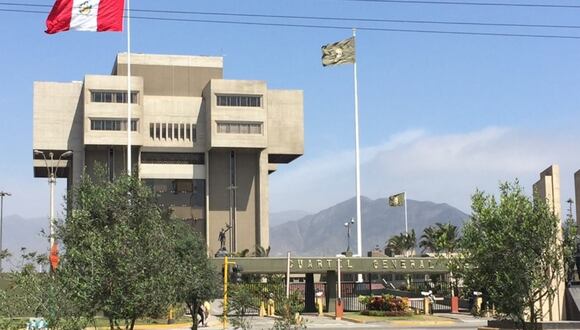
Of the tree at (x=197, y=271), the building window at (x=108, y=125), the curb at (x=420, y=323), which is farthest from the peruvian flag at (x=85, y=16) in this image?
the building window at (x=108, y=125)

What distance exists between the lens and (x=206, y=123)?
4363 inches

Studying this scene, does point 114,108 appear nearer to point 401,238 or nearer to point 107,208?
point 401,238

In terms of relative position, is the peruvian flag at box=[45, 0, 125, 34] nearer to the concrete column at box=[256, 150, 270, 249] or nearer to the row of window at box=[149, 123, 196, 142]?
the row of window at box=[149, 123, 196, 142]

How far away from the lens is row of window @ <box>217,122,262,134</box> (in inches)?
4247

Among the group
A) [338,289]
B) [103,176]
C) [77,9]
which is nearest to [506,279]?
[103,176]

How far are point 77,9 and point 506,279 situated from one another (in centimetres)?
2615

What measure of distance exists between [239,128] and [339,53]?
1254 inches

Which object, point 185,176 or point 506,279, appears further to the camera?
point 185,176

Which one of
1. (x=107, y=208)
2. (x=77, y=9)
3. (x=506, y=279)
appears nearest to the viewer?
(x=107, y=208)

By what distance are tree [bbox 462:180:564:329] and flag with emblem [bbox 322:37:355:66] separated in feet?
186

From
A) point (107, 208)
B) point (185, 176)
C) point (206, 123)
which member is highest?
point (206, 123)

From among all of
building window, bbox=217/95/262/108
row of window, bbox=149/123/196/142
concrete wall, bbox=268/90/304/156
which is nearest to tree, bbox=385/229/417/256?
concrete wall, bbox=268/90/304/156

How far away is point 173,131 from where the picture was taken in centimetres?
10994

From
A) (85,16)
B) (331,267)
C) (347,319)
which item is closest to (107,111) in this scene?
(331,267)
